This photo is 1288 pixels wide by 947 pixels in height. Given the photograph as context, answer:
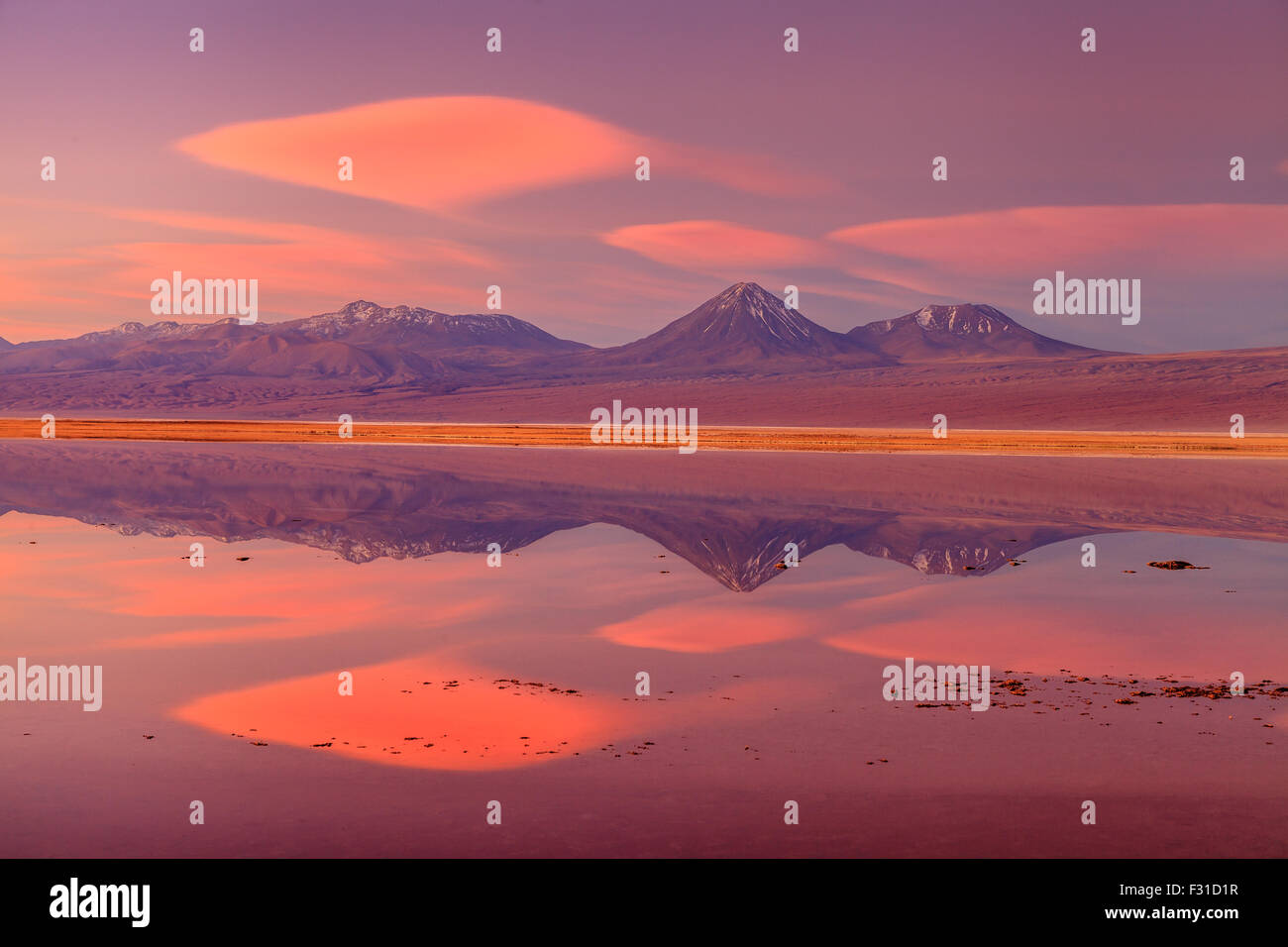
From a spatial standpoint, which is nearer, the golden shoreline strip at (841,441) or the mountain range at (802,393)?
the golden shoreline strip at (841,441)

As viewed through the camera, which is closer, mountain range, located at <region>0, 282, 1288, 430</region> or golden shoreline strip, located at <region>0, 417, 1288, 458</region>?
golden shoreline strip, located at <region>0, 417, 1288, 458</region>

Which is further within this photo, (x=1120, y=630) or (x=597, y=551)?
(x=597, y=551)

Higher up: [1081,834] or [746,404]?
[746,404]

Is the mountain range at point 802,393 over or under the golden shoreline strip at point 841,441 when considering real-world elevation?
Answer: over

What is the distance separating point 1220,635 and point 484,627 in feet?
25.9

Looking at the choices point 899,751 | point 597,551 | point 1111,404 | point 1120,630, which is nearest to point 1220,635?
point 1120,630

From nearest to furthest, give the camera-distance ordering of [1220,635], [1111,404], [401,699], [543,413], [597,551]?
1. [401,699]
2. [1220,635]
3. [597,551]
4. [1111,404]
5. [543,413]

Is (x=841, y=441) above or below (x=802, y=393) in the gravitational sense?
below

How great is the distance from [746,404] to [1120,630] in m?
112

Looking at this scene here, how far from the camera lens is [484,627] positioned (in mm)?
13062

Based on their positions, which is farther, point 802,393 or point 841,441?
point 802,393

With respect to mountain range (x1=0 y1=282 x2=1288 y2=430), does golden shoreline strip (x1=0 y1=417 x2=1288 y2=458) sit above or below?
below
